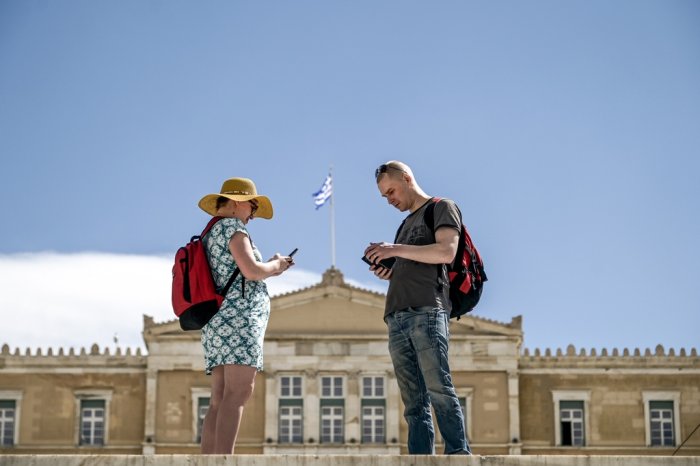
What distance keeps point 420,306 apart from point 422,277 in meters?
0.19

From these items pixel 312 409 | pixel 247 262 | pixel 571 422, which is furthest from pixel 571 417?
pixel 247 262

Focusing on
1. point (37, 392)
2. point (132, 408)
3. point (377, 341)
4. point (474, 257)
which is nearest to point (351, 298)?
point (377, 341)

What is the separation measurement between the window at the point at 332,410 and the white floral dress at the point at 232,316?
28.9 metres

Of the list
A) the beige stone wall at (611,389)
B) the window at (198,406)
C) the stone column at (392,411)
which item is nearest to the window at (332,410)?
the stone column at (392,411)

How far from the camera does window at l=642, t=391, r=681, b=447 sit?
37.4 m

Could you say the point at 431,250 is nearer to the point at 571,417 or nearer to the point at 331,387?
the point at 331,387

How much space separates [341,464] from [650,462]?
62.1 inches

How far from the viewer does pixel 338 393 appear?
1468 inches

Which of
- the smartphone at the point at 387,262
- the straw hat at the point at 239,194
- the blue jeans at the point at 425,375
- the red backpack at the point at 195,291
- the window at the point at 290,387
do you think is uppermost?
the window at the point at 290,387

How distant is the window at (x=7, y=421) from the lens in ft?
124

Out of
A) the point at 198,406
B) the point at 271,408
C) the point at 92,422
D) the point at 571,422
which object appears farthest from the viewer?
the point at 92,422

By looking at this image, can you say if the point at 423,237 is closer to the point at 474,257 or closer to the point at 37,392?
the point at 474,257

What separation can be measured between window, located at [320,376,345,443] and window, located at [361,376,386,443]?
61 cm

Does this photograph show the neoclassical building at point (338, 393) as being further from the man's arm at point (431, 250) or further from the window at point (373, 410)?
the man's arm at point (431, 250)
